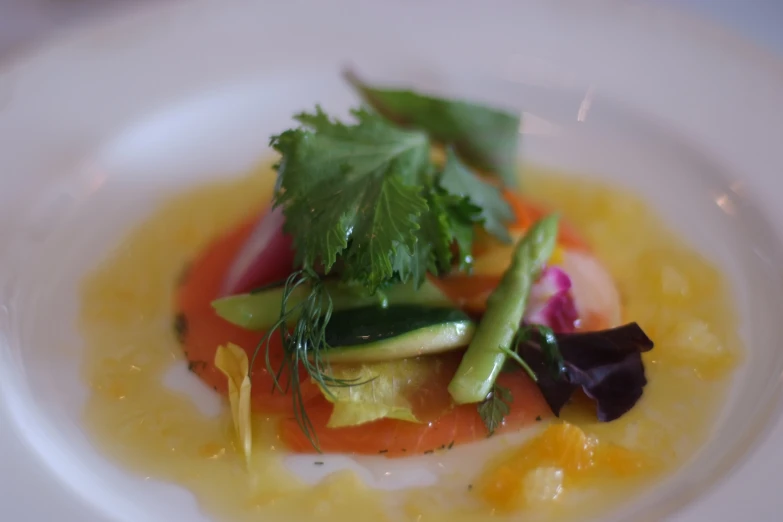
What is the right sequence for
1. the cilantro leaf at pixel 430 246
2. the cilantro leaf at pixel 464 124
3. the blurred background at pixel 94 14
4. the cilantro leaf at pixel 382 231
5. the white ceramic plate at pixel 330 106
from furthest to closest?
1. the blurred background at pixel 94 14
2. the cilantro leaf at pixel 464 124
3. the white ceramic plate at pixel 330 106
4. the cilantro leaf at pixel 430 246
5. the cilantro leaf at pixel 382 231

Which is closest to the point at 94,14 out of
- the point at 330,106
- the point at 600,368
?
the point at 330,106

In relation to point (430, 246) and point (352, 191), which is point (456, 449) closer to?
point (430, 246)

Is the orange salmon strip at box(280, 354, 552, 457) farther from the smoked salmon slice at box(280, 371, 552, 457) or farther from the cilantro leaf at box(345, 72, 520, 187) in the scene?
the cilantro leaf at box(345, 72, 520, 187)

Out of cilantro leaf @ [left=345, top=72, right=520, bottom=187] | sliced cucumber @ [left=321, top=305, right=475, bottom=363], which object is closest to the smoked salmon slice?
sliced cucumber @ [left=321, top=305, right=475, bottom=363]

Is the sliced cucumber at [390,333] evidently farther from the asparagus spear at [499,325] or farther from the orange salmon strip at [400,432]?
the orange salmon strip at [400,432]

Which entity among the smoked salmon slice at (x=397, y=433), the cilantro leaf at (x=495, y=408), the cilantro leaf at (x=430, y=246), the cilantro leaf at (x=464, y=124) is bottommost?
the smoked salmon slice at (x=397, y=433)

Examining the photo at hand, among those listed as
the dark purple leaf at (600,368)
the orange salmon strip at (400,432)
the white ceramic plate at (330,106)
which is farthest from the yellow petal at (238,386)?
the dark purple leaf at (600,368)

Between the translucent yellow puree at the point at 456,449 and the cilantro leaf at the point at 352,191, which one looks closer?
the translucent yellow puree at the point at 456,449

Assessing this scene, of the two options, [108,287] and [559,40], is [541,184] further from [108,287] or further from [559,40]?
[108,287]
